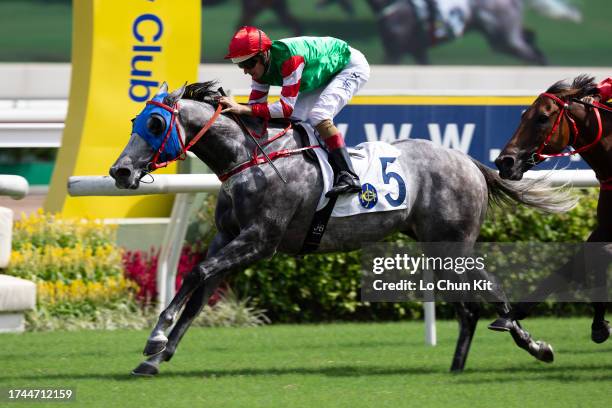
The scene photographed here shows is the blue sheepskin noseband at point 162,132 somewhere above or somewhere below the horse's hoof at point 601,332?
above

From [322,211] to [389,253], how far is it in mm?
1722

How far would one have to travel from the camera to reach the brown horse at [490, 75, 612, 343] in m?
6.73

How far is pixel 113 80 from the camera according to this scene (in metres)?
9.49

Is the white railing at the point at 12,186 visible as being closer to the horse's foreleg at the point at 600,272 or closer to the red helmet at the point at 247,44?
the red helmet at the point at 247,44

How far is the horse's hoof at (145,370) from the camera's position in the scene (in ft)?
21.1

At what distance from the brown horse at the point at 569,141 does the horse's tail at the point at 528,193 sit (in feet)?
1.67

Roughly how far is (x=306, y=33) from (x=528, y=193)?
21620 mm

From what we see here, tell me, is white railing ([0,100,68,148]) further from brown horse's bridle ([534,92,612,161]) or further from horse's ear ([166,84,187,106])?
brown horse's bridle ([534,92,612,161])

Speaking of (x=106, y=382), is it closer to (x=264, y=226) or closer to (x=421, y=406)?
(x=264, y=226)

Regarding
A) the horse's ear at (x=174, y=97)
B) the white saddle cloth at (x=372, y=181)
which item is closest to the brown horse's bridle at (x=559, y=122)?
the white saddle cloth at (x=372, y=181)

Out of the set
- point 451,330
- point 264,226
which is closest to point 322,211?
point 264,226

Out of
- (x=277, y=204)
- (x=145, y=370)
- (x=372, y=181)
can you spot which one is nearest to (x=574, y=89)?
(x=372, y=181)

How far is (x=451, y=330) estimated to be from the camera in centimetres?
865

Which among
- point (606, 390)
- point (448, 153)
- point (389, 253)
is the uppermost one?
point (448, 153)
